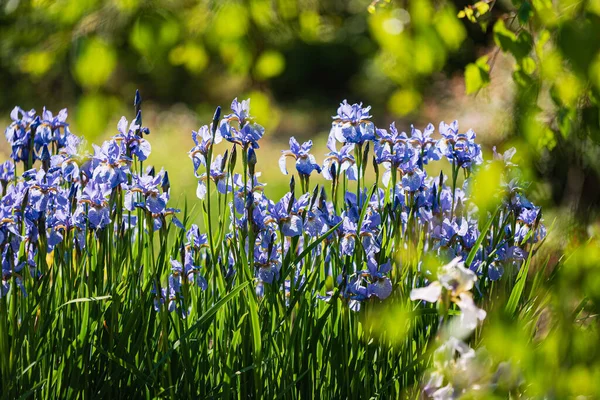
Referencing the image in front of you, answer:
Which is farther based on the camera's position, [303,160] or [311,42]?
[311,42]

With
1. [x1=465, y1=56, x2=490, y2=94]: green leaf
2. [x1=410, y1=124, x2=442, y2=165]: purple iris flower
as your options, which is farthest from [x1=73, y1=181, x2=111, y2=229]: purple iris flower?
[x1=465, y1=56, x2=490, y2=94]: green leaf

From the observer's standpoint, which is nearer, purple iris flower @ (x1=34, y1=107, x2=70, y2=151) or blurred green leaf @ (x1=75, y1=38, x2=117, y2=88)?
blurred green leaf @ (x1=75, y1=38, x2=117, y2=88)

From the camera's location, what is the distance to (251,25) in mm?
2072

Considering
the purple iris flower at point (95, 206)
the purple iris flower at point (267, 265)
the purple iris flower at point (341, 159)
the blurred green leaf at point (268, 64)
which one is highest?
the blurred green leaf at point (268, 64)

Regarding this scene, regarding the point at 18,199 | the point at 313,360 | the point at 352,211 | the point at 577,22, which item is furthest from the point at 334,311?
the point at 577,22

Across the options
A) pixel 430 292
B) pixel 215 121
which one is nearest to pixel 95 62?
pixel 215 121

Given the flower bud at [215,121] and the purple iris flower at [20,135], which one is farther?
the purple iris flower at [20,135]

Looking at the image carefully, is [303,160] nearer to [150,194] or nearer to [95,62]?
[150,194]

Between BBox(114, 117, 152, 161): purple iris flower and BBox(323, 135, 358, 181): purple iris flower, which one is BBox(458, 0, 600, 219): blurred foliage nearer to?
BBox(323, 135, 358, 181): purple iris flower

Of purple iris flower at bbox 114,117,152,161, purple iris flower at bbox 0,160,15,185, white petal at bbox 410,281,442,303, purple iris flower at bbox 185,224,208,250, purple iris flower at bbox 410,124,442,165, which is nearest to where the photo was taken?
white petal at bbox 410,281,442,303

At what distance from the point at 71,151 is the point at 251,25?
2.54ft

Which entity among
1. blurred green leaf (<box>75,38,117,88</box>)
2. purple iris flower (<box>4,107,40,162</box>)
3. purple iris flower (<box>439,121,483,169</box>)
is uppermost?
purple iris flower (<box>4,107,40,162</box>)

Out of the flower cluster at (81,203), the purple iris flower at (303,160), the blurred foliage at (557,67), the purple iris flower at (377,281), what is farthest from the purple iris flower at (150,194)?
the blurred foliage at (557,67)

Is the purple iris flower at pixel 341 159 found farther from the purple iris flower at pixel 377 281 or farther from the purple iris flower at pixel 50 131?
the purple iris flower at pixel 50 131
